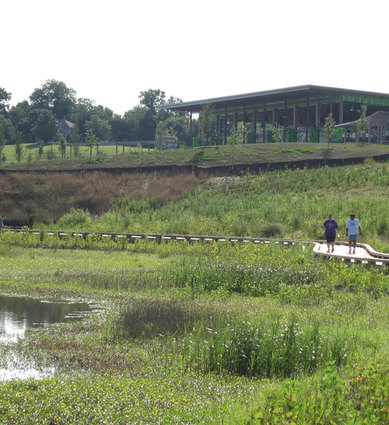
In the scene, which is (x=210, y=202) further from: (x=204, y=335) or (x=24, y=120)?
(x=24, y=120)

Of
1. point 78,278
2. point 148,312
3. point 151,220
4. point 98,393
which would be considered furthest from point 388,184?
point 98,393

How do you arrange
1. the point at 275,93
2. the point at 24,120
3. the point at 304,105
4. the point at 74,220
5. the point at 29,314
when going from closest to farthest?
the point at 29,314, the point at 74,220, the point at 275,93, the point at 304,105, the point at 24,120

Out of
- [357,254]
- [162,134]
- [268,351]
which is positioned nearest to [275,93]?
[162,134]

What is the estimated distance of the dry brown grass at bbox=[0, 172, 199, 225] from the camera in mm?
36031

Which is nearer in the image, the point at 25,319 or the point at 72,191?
the point at 25,319

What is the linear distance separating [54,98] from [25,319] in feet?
377

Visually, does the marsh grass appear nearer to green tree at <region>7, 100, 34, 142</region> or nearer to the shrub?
the shrub

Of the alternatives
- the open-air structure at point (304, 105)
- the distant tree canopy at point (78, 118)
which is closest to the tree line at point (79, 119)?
the distant tree canopy at point (78, 118)

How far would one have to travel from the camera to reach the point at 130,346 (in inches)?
374

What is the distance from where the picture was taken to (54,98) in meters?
120

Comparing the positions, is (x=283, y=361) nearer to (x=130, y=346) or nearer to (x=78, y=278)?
(x=130, y=346)

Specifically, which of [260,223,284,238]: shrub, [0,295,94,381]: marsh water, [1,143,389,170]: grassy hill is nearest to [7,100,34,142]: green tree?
[1,143,389,170]: grassy hill

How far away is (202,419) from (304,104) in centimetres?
5301

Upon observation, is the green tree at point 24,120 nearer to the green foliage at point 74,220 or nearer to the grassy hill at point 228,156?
the grassy hill at point 228,156
